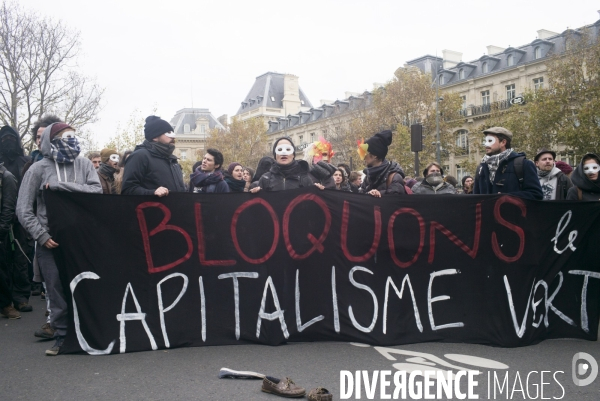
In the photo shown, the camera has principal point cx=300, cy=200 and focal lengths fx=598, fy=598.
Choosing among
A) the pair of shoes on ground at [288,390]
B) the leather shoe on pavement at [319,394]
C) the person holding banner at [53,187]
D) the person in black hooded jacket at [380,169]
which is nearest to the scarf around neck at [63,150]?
the person holding banner at [53,187]

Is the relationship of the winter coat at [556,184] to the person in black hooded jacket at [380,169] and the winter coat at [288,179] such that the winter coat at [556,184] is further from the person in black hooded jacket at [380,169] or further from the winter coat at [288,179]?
the winter coat at [288,179]

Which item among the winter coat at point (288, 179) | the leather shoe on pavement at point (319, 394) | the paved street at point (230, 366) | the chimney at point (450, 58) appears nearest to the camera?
the leather shoe on pavement at point (319, 394)

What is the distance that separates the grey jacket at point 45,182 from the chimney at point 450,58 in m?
62.7

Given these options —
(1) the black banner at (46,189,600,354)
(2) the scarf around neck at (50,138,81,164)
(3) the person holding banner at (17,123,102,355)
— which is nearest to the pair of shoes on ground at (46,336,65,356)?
(3) the person holding banner at (17,123,102,355)

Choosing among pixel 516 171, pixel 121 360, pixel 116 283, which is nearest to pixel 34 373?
pixel 121 360

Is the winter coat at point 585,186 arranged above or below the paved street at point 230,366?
above

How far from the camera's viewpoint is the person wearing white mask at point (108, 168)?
8.05 m

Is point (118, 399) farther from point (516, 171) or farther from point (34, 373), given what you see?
point (516, 171)

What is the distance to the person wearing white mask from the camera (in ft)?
26.4

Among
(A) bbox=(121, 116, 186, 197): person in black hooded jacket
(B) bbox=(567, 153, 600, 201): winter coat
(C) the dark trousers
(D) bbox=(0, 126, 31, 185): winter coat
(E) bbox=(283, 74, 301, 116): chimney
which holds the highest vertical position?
(E) bbox=(283, 74, 301, 116): chimney

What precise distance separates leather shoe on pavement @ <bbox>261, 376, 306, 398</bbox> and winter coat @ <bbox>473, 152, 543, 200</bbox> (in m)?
3.18

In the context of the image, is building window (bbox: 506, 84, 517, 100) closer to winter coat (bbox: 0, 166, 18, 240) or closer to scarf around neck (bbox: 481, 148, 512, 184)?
scarf around neck (bbox: 481, 148, 512, 184)

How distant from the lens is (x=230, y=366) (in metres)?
4.77

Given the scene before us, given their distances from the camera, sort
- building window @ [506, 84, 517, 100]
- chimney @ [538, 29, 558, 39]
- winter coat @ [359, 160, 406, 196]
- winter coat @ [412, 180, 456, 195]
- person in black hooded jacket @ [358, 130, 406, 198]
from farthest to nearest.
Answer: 1. chimney @ [538, 29, 558, 39]
2. building window @ [506, 84, 517, 100]
3. winter coat @ [412, 180, 456, 195]
4. person in black hooded jacket @ [358, 130, 406, 198]
5. winter coat @ [359, 160, 406, 196]
